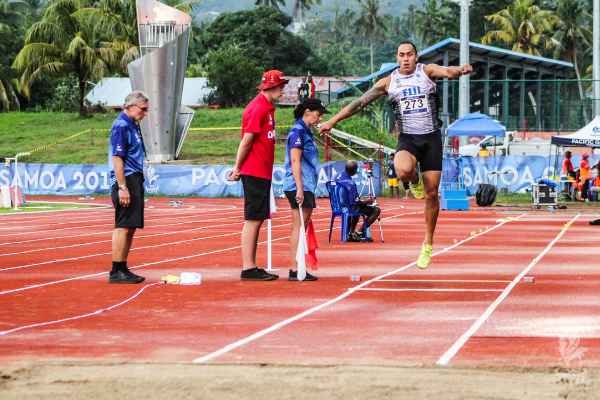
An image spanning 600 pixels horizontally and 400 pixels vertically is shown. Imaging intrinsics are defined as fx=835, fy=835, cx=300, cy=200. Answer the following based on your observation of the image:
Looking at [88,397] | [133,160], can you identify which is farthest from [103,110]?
A: [88,397]

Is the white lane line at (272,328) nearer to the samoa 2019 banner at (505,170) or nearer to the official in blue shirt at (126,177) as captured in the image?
the official in blue shirt at (126,177)

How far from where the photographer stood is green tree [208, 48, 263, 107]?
5328 centimetres

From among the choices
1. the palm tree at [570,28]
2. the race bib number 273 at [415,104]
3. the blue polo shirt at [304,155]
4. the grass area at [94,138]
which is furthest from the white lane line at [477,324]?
the palm tree at [570,28]

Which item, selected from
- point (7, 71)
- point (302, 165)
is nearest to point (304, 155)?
point (302, 165)

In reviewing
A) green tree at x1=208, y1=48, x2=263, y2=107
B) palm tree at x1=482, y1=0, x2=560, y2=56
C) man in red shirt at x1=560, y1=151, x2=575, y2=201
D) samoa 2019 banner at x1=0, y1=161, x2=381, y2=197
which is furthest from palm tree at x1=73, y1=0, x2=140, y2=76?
palm tree at x1=482, y1=0, x2=560, y2=56

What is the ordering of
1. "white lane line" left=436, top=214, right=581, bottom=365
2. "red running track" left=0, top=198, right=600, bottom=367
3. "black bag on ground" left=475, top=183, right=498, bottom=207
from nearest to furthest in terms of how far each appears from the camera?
1. "white lane line" left=436, top=214, right=581, bottom=365
2. "red running track" left=0, top=198, right=600, bottom=367
3. "black bag on ground" left=475, top=183, right=498, bottom=207

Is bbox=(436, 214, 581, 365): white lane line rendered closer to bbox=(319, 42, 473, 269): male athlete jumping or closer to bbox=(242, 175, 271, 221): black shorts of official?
bbox=(319, 42, 473, 269): male athlete jumping

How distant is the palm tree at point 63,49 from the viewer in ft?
157

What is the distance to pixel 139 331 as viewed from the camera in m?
5.83

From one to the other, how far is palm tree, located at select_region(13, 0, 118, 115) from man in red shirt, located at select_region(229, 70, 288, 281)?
4140 centimetres

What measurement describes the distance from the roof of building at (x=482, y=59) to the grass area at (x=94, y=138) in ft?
15.2

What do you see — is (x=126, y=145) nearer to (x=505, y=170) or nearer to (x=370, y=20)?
(x=505, y=170)

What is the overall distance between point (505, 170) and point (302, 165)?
2371 cm

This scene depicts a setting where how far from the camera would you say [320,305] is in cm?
691
